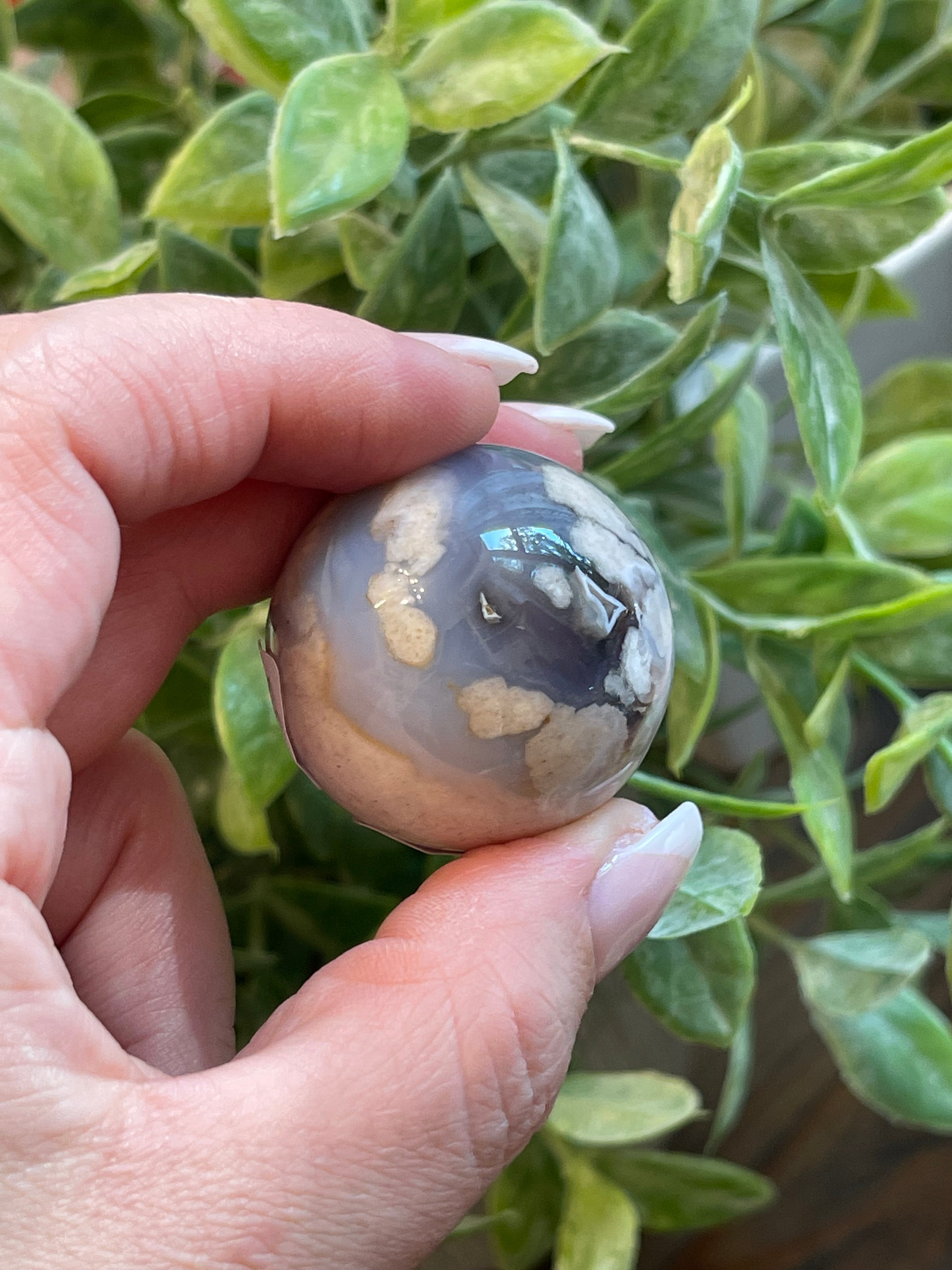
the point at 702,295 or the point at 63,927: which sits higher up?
the point at 702,295

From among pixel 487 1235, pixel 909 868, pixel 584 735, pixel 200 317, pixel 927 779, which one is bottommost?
pixel 487 1235

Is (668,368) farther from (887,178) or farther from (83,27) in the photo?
(83,27)

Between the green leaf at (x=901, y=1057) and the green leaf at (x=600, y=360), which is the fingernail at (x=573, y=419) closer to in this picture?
the green leaf at (x=600, y=360)

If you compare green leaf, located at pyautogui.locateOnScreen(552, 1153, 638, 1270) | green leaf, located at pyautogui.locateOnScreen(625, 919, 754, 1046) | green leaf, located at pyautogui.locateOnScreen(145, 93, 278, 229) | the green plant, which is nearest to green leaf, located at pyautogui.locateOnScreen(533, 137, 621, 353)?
the green plant

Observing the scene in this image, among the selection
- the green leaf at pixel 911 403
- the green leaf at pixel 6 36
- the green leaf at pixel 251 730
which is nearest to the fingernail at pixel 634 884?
the green leaf at pixel 251 730

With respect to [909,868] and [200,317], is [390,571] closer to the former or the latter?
[200,317]

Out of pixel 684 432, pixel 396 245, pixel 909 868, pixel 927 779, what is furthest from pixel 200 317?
pixel 909 868
